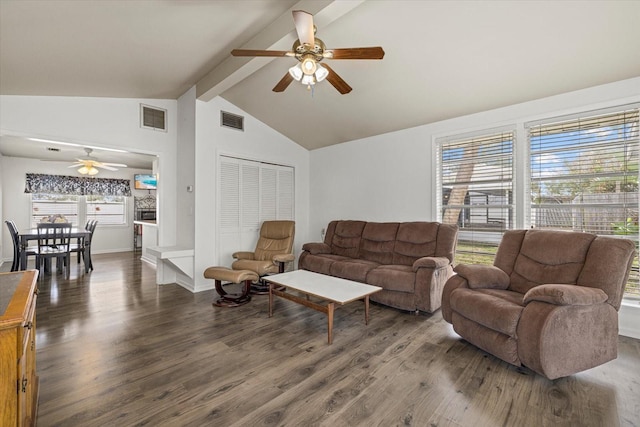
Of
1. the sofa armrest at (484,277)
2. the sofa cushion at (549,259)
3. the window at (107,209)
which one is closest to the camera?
the sofa cushion at (549,259)

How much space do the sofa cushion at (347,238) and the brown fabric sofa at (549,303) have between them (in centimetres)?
188

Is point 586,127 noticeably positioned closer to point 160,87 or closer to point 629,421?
point 629,421

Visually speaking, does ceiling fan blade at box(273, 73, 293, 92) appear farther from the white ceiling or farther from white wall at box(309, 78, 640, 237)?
white wall at box(309, 78, 640, 237)

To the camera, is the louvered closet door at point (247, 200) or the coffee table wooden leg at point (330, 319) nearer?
the coffee table wooden leg at point (330, 319)

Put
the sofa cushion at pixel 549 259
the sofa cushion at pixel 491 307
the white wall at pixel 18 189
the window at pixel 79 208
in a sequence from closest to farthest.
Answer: the sofa cushion at pixel 491 307 → the sofa cushion at pixel 549 259 → the white wall at pixel 18 189 → the window at pixel 79 208

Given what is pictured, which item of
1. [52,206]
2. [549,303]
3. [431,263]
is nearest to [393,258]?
[431,263]

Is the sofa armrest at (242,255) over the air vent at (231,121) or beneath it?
beneath

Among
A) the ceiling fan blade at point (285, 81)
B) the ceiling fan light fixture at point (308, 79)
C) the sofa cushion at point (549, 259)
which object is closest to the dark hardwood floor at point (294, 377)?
the sofa cushion at point (549, 259)

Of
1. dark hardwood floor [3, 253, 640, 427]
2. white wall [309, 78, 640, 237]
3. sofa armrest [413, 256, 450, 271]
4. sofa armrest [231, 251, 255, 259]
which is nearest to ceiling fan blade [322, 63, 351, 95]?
white wall [309, 78, 640, 237]

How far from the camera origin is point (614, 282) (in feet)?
7.08

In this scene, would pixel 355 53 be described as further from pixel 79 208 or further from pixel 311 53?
pixel 79 208

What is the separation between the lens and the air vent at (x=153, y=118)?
4.50 m

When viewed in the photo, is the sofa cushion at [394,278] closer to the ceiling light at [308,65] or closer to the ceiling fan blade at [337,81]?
the ceiling fan blade at [337,81]

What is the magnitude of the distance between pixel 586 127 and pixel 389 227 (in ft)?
7.96
